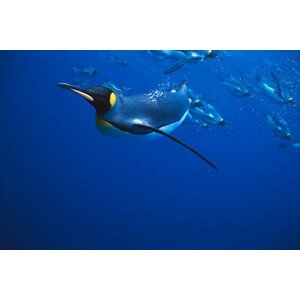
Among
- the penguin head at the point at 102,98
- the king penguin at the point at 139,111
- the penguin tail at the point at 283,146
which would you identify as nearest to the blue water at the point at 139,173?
the penguin tail at the point at 283,146

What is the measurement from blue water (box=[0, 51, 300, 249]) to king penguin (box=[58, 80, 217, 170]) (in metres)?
0.23

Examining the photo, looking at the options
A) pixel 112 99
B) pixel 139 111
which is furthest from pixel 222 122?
pixel 112 99

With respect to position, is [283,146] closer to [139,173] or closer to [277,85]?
[277,85]

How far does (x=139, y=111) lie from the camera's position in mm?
3656

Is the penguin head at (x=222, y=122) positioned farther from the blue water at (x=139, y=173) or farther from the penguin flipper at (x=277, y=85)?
the penguin flipper at (x=277, y=85)

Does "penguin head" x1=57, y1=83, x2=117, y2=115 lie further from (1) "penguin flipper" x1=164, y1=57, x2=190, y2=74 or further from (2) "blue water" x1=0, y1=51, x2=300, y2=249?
(1) "penguin flipper" x1=164, y1=57, x2=190, y2=74

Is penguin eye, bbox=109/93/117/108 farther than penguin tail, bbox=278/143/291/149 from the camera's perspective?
No

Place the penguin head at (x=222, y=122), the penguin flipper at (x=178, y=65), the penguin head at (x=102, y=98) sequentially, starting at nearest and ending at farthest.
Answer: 1. the penguin head at (x=102, y=98)
2. the penguin flipper at (x=178, y=65)
3. the penguin head at (x=222, y=122)

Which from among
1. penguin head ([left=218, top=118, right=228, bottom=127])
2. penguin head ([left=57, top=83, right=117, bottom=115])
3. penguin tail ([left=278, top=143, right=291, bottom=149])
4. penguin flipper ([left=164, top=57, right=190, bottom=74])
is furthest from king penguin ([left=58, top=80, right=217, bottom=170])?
penguin tail ([left=278, top=143, right=291, bottom=149])

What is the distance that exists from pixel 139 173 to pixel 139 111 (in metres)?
0.89

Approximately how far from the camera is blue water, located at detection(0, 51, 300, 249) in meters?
4.09

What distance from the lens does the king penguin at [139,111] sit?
140 inches

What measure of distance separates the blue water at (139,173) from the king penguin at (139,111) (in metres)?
0.23
